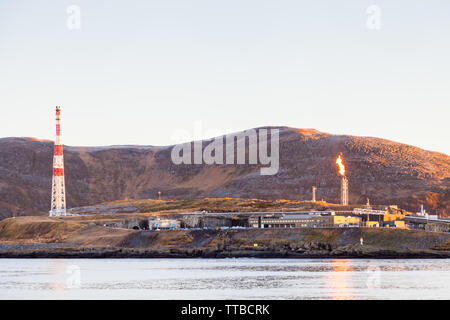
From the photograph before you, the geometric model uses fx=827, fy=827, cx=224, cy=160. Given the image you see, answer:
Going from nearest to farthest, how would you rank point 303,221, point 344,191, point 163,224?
point 303,221 → point 163,224 → point 344,191

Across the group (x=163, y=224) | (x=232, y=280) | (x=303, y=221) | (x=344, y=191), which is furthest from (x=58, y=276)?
(x=344, y=191)

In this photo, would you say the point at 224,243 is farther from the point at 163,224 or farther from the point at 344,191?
the point at 344,191

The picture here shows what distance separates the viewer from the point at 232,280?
82812 mm

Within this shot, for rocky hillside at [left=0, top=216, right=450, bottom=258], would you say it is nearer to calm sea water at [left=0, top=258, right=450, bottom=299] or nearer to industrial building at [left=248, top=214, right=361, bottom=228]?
calm sea water at [left=0, top=258, right=450, bottom=299]

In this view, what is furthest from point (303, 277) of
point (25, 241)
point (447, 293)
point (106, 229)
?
point (25, 241)

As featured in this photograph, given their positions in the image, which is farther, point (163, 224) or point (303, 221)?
point (163, 224)

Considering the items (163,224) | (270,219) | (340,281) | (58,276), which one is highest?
(270,219)

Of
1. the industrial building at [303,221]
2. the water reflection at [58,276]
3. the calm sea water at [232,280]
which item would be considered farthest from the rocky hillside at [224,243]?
the water reflection at [58,276]

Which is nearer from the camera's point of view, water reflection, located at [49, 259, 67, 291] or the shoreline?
water reflection, located at [49, 259, 67, 291]

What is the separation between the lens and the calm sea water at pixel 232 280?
69688 millimetres

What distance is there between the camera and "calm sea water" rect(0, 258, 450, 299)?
69688mm

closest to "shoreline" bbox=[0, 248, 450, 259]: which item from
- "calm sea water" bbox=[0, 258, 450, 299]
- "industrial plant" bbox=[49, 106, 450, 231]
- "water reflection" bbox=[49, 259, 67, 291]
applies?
"calm sea water" bbox=[0, 258, 450, 299]

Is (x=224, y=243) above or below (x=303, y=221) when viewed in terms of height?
below
